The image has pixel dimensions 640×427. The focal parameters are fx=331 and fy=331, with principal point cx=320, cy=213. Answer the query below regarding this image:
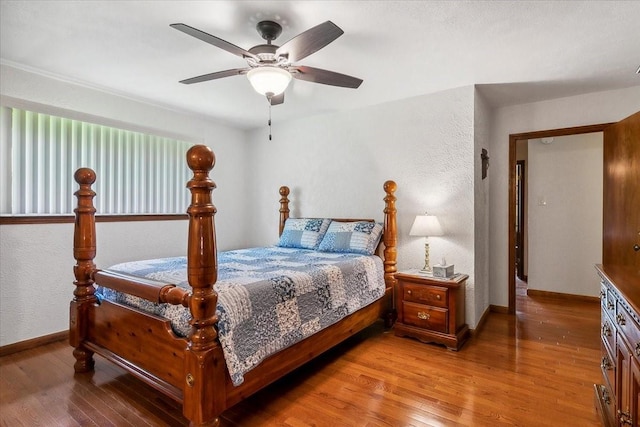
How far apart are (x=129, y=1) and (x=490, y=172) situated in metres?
3.59

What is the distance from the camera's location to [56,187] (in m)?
Answer: 2.97

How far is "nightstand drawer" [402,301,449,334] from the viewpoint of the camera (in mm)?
2787

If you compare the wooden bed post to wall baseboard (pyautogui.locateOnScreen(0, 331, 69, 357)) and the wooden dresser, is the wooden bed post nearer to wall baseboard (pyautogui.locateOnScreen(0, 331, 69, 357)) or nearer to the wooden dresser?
the wooden dresser

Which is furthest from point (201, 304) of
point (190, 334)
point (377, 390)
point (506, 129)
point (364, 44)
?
point (506, 129)

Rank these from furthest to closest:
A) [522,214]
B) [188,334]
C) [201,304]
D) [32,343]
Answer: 1. [522,214]
2. [32,343]
3. [188,334]
4. [201,304]

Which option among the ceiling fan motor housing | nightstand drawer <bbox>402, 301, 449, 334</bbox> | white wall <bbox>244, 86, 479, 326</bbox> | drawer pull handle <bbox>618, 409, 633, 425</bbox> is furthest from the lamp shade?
the ceiling fan motor housing

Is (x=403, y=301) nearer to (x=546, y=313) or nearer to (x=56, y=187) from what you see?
(x=546, y=313)

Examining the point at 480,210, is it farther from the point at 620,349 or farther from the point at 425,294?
the point at 620,349

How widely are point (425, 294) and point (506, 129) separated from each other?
214cm

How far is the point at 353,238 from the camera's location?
3.28 m

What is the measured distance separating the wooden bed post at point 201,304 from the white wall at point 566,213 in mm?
4437

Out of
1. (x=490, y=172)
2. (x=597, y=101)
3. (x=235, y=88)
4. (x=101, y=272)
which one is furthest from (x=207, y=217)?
(x=597, y=101)

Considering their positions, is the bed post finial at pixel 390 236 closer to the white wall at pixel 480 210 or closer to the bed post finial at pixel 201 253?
the white wall at pixel 480 210

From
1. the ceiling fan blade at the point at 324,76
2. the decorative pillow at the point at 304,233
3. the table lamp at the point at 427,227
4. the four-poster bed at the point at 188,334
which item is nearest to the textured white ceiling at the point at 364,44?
the ceiling fan blade at the point at 324,76
